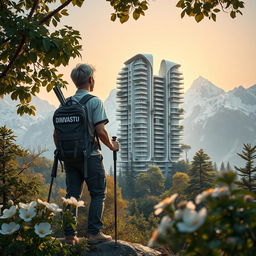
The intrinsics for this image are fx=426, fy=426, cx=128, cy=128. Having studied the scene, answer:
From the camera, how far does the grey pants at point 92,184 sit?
6.49 meters

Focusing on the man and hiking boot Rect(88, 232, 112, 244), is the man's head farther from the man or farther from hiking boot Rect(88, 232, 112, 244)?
hiking boot Rect(88, 232, 112, 244)

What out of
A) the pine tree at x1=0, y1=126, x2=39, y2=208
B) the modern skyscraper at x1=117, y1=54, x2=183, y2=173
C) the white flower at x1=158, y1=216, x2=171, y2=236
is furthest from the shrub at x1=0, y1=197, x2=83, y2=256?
the modern skyscraper at x1=117, y1=54, x2=183, y2=173

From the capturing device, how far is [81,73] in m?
6.66

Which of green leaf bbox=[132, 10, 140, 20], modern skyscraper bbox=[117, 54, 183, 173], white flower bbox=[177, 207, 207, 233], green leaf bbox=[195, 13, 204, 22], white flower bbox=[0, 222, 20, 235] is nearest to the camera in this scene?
white flower bbox=[177, 207, 207, 233]

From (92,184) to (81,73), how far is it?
1733 millimetres

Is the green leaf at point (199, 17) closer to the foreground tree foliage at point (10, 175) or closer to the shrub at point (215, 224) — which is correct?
the shrub at point (215, 224)

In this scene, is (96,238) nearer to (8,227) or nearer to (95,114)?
(95,114)

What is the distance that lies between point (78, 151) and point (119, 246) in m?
1.80

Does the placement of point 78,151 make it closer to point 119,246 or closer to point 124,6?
point 119,246

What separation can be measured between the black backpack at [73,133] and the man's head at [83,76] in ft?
1.64

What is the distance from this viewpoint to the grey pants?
255 inches

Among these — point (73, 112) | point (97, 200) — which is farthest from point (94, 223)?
point (73, 112)

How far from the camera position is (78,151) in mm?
6246

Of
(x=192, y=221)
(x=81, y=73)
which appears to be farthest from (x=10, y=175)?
(x=192, y=221)
